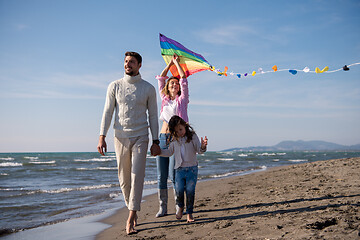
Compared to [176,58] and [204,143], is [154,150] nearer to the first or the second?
[204,143]

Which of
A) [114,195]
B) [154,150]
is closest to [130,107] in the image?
[154,150]

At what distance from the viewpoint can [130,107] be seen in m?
3.16

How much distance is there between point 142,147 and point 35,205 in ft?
12.7

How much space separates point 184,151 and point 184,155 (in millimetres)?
49

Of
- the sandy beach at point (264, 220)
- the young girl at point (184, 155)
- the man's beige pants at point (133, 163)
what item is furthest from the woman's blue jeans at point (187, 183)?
the man's beige pants at point (133, 163)

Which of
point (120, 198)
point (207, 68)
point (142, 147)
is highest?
point (207, 68)

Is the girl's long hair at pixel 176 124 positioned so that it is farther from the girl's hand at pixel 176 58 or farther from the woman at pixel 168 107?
the girl's hand at pixel 176 58

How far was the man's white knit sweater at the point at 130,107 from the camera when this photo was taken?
10.3 feet

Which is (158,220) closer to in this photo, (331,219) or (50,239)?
(50,239)

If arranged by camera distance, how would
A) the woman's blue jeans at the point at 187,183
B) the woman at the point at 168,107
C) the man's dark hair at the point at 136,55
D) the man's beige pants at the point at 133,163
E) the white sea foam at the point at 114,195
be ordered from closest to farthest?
1. the man's beige pants at the point at 133,163
2. the man's dark hair at the point at 136,55
3. the woman's blue jeans at the point at 187,183
4. the woman at the point at 168,107
5. the white sea foam at the point at 114,195

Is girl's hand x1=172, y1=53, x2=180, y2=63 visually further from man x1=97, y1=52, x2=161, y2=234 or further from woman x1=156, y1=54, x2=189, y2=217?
man x1=97, y1=52, x2=161, y2=234

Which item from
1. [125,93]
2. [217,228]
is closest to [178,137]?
[125,93]

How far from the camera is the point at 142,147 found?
10.3 ft

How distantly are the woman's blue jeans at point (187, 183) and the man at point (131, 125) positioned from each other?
1.40 feet
